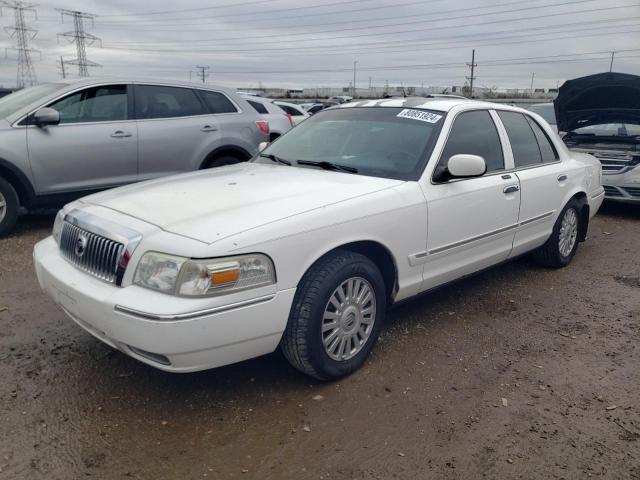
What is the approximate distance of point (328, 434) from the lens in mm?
2855

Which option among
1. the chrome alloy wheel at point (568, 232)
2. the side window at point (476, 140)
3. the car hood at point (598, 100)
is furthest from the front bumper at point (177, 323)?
the car hood at point (598, 100)

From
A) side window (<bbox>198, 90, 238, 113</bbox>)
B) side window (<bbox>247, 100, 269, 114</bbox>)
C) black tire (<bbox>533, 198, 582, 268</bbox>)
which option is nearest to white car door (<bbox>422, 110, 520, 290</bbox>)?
black tire (<bbox>533, 198, 582, 268</bbox>)

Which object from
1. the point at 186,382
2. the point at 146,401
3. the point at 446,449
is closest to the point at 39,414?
the point at 146,401

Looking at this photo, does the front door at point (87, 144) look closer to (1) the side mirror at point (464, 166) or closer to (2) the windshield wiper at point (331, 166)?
(2) the windshield wiper at point (331, 166)

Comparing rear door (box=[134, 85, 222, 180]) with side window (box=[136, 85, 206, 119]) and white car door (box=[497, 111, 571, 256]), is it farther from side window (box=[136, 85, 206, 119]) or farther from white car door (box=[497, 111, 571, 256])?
white car door (box=[497, 111, 571, 256])

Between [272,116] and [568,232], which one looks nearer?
[568,232]

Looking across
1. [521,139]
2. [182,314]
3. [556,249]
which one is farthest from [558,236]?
[182,314]

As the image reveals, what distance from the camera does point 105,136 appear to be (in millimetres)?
6504

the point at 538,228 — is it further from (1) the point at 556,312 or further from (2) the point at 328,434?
(2) the point at 328,434

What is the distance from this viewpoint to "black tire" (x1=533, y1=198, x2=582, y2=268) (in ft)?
17.5

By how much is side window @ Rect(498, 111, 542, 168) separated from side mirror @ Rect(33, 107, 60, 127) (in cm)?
449

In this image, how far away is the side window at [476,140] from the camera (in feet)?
13.4

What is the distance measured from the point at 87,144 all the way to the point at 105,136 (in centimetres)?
23

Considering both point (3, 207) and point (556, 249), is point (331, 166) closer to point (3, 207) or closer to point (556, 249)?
point (556, 249)
